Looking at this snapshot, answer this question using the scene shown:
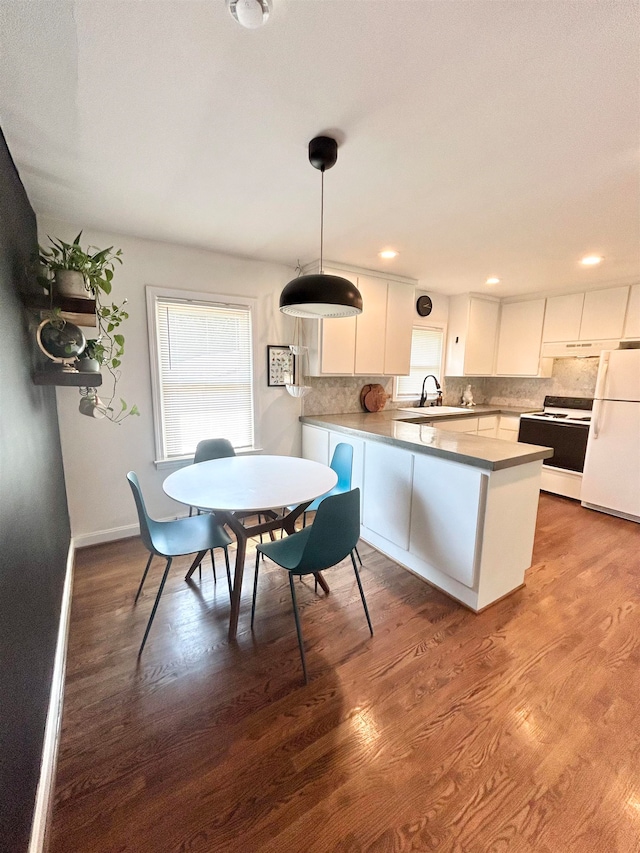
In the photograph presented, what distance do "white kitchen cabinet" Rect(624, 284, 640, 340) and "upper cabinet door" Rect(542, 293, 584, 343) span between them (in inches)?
17.0

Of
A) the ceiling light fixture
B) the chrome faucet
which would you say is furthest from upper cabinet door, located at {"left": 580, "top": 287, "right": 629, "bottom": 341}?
the ceiling light fixture

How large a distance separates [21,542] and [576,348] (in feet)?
16.7

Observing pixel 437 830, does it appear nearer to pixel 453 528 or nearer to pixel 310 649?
pixel 310 649

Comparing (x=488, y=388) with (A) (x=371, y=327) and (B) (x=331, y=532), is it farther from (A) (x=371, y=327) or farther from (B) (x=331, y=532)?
(B) (x=331, y=532)

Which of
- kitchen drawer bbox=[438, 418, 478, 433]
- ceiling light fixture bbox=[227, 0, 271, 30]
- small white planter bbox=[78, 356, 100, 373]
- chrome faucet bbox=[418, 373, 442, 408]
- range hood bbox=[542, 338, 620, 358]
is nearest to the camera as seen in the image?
ceiling light fixture bbox=[227, 0, 271, 30]

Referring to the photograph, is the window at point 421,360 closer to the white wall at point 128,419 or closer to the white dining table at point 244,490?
the white wall at point 128,419

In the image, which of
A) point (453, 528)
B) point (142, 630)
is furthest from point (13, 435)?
point (453, 528)

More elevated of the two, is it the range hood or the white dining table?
the range hood

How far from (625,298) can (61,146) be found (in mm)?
4818

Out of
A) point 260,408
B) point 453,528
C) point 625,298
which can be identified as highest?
point 625,298

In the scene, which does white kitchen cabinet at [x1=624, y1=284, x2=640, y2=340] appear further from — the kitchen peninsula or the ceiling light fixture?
the ceiling light fixture

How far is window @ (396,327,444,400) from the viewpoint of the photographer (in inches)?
175

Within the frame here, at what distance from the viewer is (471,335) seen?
4.44m

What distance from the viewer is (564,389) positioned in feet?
14.5
